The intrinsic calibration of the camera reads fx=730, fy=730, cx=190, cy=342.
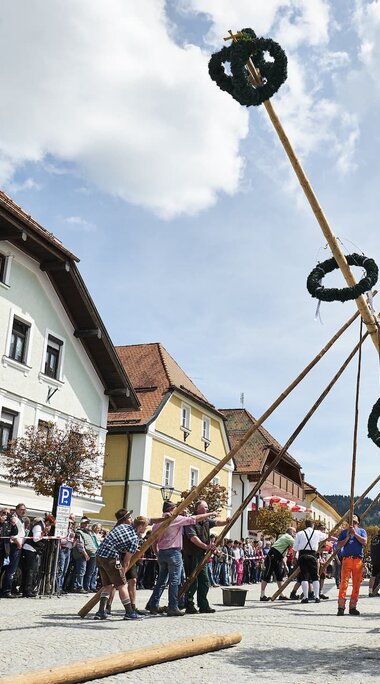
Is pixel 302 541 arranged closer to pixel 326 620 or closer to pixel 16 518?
pixel 326 620

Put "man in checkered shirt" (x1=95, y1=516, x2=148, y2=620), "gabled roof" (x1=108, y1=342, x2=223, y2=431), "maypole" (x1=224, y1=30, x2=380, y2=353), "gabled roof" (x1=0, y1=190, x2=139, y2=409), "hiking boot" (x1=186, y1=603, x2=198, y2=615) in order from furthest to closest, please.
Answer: "gabled roof" (x1=108, y1=342, x2=223, y2=431)
"gabled roof" (x1=0, y1=190, x2=139, y2=409)
"hiking boot" (x1=186, y1=603, x2=198, y2=615)
"man in checkered shirt" (x1=95, y1=516, x2=148, y2=620)
"maypole" (x1=224, y1=30, x2=380, y2=353)

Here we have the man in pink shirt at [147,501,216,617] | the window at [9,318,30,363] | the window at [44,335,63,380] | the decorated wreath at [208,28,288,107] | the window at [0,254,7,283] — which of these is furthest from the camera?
the window at [44,335,63,380]

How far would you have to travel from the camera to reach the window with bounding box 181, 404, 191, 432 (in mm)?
34594

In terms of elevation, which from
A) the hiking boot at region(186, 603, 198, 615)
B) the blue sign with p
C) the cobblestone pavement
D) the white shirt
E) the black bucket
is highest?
the blue sign with p

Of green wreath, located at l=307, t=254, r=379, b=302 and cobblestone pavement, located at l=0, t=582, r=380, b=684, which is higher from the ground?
green wreath, located at l=307, t=254, r=379, b=302

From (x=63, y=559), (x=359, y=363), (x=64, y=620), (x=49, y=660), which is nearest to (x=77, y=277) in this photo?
(x=63, y=559)

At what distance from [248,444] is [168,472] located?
51.0 feet

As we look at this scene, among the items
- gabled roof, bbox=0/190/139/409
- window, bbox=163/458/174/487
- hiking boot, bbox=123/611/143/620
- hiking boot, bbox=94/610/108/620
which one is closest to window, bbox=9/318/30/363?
→ gabled roof, bbox=0/190/139/409

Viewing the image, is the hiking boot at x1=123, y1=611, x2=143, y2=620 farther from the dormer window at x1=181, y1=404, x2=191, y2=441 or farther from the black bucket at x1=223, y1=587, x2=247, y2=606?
the dormer window at x1=181, y1=404, x2=191, y2=441

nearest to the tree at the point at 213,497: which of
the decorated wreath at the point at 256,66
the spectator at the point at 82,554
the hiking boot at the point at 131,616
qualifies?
the spectator at the point at 82,554

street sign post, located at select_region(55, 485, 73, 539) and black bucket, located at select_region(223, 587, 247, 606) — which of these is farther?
street sign post, located at select_region(55, 485, 73, 539)

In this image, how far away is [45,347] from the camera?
2334 centimetres

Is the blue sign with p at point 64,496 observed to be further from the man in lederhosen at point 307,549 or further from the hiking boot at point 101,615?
the man in lederhosen at point 307,549

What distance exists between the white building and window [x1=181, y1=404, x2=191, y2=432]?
7.84 meters
